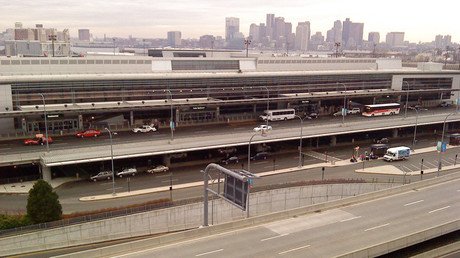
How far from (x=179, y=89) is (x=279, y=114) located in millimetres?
16954

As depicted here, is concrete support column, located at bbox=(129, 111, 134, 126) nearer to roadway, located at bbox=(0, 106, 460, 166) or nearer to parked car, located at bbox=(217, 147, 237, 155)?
roadway, located at bbox=(0, 106, 460, 166)

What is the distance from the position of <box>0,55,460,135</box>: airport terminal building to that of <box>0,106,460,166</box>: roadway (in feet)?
15.2

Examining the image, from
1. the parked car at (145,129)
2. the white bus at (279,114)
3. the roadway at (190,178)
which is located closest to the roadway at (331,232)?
the roadway at (190,178)

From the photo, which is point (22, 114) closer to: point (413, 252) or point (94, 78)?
point (94, 78)

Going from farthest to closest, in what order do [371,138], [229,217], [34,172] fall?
[371,138] < [34,172] < [229,217]

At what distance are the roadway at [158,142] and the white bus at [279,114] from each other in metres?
2.49

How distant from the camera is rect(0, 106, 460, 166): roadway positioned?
42638 millimetres

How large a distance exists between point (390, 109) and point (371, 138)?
1430cm

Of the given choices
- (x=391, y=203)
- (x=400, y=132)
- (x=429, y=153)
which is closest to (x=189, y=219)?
(x=391, y=203)

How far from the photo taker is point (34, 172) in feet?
148

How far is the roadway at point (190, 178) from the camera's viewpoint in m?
37.5

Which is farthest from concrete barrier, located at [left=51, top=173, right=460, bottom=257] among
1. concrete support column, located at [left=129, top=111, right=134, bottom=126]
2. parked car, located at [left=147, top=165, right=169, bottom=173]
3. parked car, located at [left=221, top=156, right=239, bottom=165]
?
concrete support column, located at [left=129, top=111, right=134, bottom=126]

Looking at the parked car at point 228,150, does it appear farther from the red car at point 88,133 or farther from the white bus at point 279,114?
the white bus at point 279,114

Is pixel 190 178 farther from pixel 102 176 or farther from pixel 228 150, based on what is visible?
pixel 228 150
